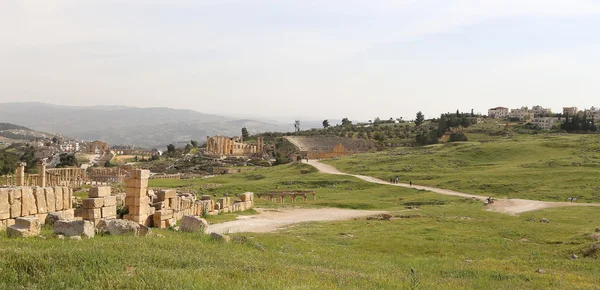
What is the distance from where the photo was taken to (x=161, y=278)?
8.98m

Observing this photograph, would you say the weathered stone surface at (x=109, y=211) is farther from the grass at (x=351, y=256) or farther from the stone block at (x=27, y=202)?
the grass at (x=351, y=256)

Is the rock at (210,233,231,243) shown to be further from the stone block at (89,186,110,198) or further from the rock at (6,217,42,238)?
the stone block at (89,186,110,198)

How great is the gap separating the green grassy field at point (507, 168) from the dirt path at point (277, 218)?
2114 centimetres

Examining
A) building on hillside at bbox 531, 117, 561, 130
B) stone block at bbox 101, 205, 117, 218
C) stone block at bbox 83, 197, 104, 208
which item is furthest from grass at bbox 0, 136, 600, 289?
building on hillside at bbox 531, 117, 561, 130

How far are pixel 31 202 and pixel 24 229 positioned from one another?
3.58 m

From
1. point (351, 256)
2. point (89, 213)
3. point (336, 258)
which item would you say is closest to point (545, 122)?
point (351, 256)

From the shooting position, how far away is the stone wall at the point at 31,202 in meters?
15.9

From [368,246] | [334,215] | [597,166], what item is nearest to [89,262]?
[368,246]

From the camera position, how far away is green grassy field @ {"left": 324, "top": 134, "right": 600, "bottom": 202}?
1928 inches

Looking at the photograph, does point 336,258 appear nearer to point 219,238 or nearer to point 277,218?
point 219,238

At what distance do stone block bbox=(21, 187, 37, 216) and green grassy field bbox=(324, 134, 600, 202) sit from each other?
41987mm

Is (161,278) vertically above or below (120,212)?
above

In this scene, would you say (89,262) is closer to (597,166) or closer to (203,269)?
(203,269)

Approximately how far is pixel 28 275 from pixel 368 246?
45.8 feet
